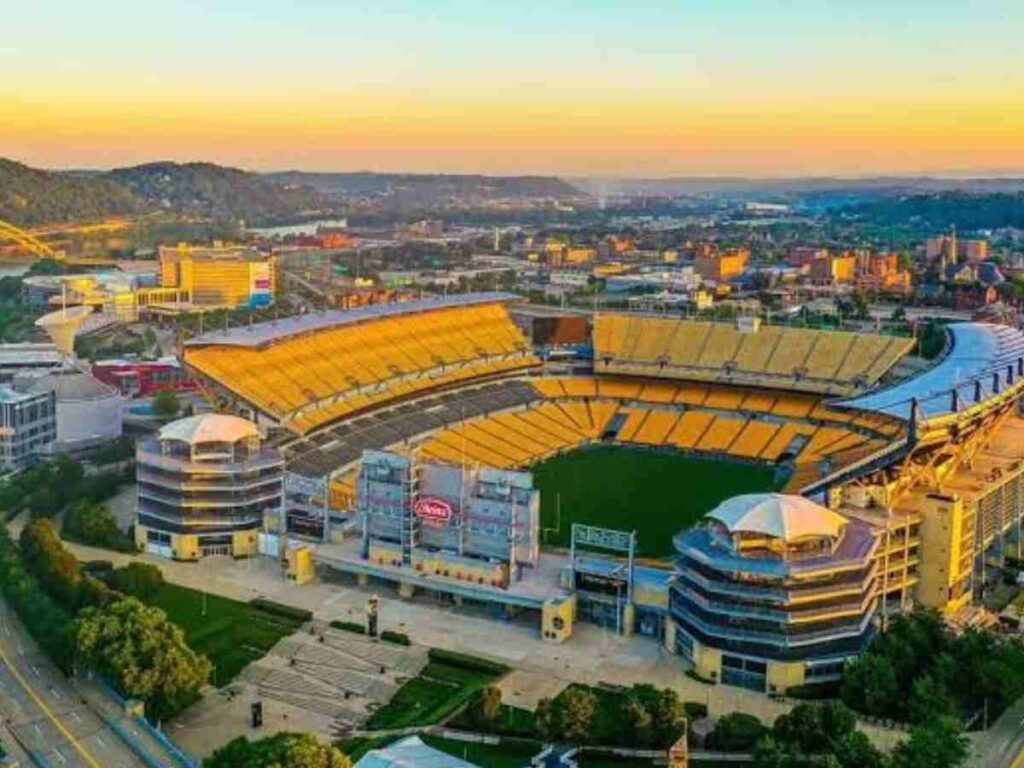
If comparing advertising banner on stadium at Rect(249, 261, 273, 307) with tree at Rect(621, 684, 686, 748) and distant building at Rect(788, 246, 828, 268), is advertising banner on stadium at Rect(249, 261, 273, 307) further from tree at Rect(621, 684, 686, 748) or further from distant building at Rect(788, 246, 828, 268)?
tree at Rect(621, 684, 686, 748)

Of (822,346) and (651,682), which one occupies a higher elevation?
(822,346)

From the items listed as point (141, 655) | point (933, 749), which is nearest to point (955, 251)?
point (933, 749)

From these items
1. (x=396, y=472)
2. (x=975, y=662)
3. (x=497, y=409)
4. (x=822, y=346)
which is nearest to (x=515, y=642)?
(x=396, y=472)

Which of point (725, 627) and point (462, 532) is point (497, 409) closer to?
point (462, 532)

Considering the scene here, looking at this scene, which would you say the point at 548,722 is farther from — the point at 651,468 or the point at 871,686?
the point at 651,468

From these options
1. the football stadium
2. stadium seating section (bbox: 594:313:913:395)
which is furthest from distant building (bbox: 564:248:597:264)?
stadium seating section (bbox: 594:313:913:395)

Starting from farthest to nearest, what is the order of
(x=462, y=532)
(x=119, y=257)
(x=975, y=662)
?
(x=119, y=257) < (x=462, y=532) < (x=975, y=662)

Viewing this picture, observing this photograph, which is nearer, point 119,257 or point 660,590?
point 660,590
